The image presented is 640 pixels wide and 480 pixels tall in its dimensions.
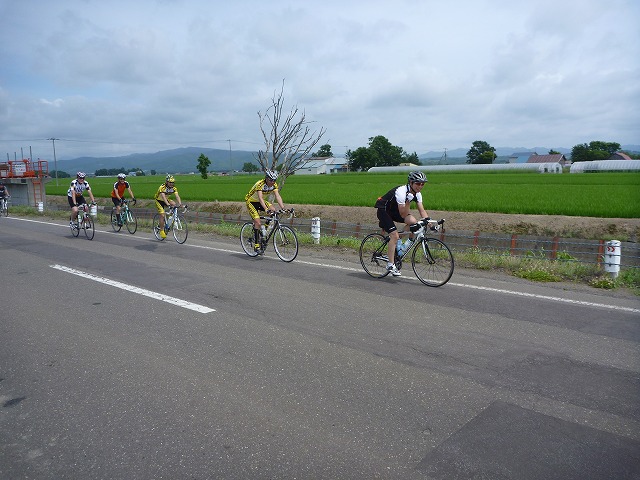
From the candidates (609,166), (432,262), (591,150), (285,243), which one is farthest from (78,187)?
(591,150)

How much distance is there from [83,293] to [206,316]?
2624 millimetres

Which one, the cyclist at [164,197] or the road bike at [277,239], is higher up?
the cyclist at [164,197]

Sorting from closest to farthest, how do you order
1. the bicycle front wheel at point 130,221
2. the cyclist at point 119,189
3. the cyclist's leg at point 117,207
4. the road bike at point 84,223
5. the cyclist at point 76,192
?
the road bike at point 84,223
the cyclist at point 76,192
the cyclist at point 119,189
the bicycle front wheel at point 130,221
the cyclist's leg at point 117,207

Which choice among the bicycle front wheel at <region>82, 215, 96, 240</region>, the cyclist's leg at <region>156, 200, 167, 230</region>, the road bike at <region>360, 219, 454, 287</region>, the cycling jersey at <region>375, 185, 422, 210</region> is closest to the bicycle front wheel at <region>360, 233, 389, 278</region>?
the road bike at <region>360, 219, 454, 287</region>

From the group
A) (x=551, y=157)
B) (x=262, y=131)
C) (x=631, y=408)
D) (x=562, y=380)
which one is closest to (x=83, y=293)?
(x=562, y=380)

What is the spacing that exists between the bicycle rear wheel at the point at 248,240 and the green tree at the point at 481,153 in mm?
123283

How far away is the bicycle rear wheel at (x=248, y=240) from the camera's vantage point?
11.2m

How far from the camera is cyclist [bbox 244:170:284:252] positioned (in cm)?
1044

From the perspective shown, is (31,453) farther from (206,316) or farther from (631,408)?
(631,408)

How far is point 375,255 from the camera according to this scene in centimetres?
865

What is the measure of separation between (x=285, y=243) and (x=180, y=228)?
15.0ft

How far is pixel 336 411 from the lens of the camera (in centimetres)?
374


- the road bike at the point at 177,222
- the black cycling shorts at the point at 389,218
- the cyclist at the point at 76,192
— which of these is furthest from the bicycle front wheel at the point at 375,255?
the cyclist at the point at 76,192

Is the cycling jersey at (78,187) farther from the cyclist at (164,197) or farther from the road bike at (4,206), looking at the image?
the road bike at (4,206)
